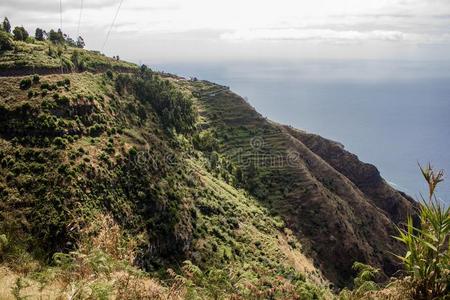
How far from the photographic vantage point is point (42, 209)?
39219mm

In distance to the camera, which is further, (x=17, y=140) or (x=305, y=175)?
(x=305, y=175)

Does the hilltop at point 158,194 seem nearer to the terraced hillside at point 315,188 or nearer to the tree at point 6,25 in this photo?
the terraced hillside at point 315,188

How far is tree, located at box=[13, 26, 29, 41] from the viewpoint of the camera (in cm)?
7381

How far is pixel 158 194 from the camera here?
176 ft

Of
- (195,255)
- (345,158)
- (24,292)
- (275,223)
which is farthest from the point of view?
(345,158)

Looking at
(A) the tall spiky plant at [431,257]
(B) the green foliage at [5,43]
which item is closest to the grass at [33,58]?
(B) the green foliage at [5,43]

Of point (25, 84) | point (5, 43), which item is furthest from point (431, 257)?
point (5, 43)

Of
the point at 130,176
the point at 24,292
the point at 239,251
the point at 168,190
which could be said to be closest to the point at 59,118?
the point at 130,176

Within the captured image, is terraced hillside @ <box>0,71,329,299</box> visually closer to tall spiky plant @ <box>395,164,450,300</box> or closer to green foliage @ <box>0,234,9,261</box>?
green foliage @ <box>0,234,9,261</box>

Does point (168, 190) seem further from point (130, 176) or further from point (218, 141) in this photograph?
point (218, 141)

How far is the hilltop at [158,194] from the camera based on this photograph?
13.2m

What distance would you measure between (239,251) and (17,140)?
98.8 feet

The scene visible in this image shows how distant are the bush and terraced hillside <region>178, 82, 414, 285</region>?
43319mm

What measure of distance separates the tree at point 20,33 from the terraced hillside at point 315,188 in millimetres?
41212
